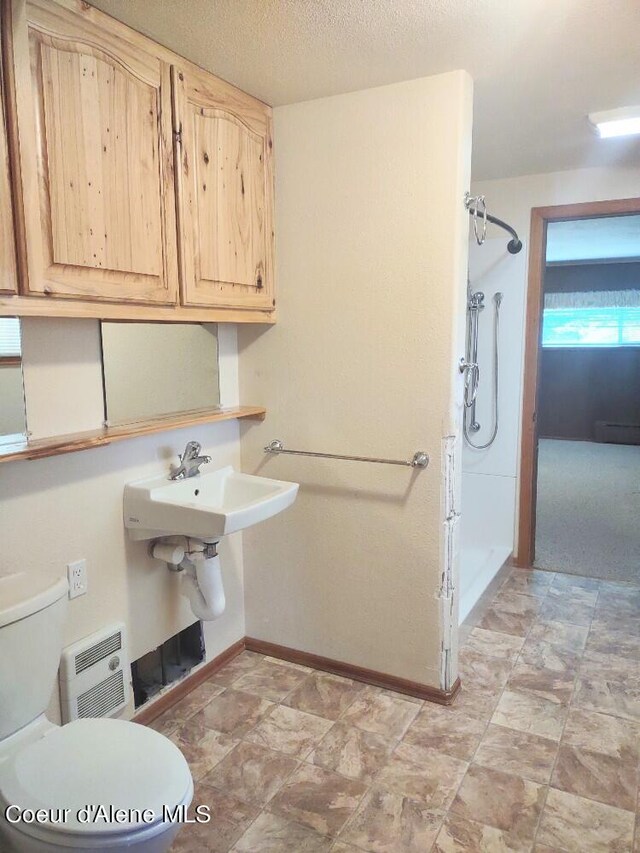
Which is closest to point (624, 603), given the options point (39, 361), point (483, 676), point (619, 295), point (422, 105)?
point (483, 676)

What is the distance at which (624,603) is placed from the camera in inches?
129

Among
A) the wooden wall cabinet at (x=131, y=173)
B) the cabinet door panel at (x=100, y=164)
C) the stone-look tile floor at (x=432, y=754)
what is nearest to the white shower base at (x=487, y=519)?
the stone-look tile floor at (x=432, y=754)

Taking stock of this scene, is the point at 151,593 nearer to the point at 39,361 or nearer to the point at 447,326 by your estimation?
the point at 39,361

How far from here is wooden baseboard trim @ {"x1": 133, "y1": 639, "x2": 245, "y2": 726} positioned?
7.53 feet

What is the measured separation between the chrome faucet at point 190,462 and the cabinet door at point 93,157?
0.57 m

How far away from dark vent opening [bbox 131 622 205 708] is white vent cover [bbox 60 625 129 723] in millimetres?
133

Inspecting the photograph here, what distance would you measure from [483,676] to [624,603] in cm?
116

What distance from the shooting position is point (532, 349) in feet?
11.9

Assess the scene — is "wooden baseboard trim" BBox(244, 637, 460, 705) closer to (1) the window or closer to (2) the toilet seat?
(2) the toilet seat

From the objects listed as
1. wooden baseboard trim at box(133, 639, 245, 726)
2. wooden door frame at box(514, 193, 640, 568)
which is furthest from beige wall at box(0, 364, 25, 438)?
wooden door frame at box(514, 193, 640, 568)

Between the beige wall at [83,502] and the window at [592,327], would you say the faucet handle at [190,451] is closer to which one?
the beige wall at [83,502]

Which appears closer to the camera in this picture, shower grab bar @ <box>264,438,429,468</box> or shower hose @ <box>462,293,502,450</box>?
shower grab bar @ <box>264,438,429,468</box>

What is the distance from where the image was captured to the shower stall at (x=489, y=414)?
365cm

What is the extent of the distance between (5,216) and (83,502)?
0.91m
